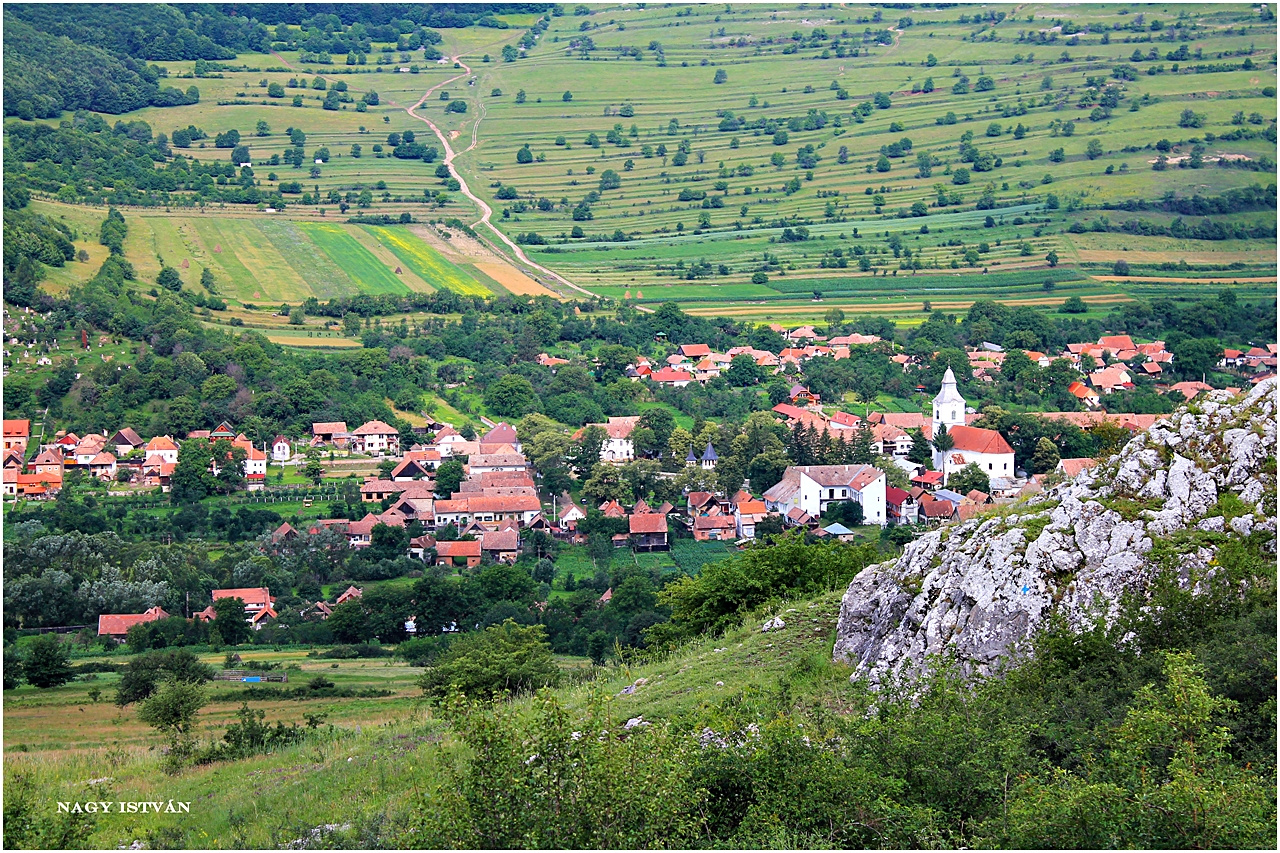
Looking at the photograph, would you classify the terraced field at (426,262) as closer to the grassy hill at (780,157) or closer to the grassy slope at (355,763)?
the grassy hill at (780,157)

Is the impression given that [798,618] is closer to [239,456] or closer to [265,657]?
[265,657]

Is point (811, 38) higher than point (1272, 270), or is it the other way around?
point (811, 38)

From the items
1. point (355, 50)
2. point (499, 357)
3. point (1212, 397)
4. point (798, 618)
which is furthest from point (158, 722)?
point (355, 50)

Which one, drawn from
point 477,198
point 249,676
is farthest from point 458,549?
point 477,198

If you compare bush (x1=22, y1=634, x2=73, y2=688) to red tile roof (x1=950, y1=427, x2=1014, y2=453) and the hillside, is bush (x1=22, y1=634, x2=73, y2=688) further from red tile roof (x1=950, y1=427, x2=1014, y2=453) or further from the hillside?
red tile roof (x1=950, y1=427, x2=1014, y2=453)

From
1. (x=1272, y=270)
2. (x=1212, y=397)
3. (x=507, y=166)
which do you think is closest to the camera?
(x=1212, y=397)

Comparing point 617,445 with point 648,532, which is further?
point 617,445

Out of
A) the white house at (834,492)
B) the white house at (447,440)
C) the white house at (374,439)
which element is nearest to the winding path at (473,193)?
the white house at (447,440)

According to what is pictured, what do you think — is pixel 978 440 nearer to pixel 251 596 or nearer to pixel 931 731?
pixel 251 596
